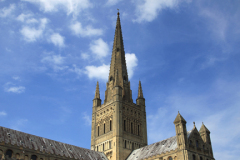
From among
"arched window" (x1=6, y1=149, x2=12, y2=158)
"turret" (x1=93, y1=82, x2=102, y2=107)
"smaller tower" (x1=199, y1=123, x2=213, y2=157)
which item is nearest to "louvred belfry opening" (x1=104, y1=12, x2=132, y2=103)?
"turret" (x1=93, y1=82, x2=102, y2=107)

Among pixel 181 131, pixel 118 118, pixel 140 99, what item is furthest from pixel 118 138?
pixel 181 131

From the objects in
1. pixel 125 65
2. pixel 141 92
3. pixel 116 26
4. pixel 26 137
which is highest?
pixel 116 26

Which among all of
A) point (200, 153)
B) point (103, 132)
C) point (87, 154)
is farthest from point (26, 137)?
point (200, 153)

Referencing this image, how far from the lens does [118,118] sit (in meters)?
75.8

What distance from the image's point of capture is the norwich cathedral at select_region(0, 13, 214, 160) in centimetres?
5728

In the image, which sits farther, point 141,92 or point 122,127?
point 141,92

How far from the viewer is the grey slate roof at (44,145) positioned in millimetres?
56344

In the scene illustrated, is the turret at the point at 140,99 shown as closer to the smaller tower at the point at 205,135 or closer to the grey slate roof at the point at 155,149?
the grey slate roof at the point at 155,149

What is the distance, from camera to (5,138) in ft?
180

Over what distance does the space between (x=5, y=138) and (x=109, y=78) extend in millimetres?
40874

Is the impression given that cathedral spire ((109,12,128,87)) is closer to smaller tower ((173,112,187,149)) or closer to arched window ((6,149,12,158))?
smaller tower ((173,112,187,149))

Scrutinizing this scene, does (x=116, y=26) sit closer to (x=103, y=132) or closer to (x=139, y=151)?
(x=103, y=132)

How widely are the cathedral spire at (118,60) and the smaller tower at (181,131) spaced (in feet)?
92.5

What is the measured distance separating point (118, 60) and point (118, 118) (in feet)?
71.9
